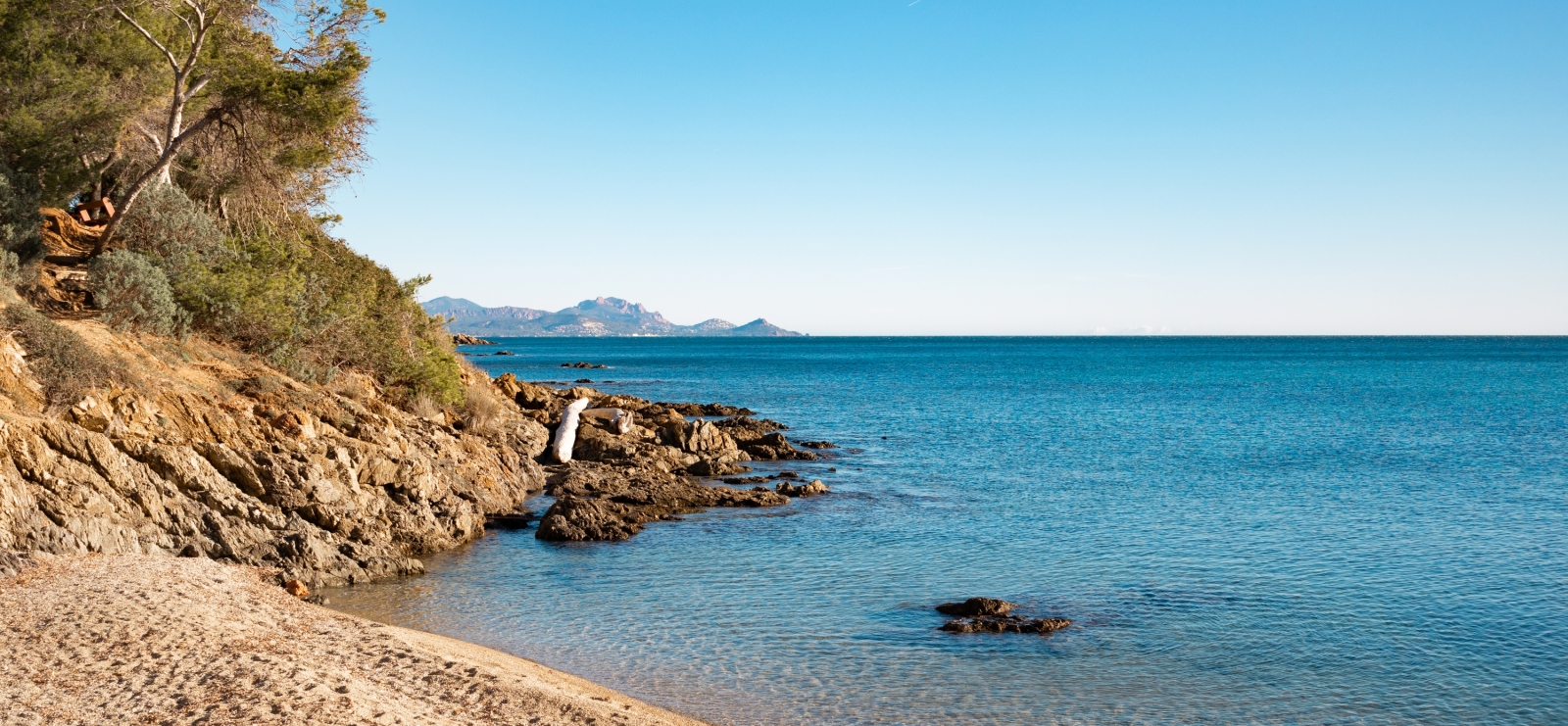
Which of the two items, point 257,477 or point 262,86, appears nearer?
point 257,477

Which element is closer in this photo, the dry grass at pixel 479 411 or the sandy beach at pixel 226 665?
the sandy beach at pixel 226 665

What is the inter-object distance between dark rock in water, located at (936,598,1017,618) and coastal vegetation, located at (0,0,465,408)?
15431mm

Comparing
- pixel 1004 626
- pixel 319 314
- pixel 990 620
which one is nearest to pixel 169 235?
pixel 319 314

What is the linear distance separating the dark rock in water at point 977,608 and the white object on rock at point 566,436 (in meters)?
16.5

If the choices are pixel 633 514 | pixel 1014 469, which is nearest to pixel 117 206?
pixel 633 514

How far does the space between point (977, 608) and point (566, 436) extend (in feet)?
57.6

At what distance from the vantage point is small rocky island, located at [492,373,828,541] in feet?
71.4

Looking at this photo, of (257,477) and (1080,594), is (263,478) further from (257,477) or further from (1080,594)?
(1080,594)

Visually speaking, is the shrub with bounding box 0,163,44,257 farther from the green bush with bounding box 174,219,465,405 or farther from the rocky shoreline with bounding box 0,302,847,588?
the rocky shoreline with bounding box 0,302,847,588

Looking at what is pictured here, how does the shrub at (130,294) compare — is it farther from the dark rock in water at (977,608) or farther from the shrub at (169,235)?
the dark rock in water at (977,608)

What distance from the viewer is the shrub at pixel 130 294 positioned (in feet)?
66.9

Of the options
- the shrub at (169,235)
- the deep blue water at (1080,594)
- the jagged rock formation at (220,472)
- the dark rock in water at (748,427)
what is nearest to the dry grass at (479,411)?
the jagged rock formation at (220,472)

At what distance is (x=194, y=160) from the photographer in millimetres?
27172

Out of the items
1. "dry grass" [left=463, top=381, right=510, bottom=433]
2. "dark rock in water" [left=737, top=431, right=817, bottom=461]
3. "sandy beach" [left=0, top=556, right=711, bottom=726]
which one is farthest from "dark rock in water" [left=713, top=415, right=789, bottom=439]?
"sandy beach" [left=0, top=556, right=711, bottom=726]
